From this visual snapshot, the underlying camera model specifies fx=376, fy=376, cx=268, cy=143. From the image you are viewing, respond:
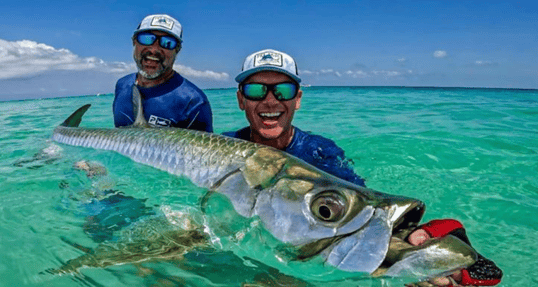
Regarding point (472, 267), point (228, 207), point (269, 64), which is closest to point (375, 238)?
point (472, 267)

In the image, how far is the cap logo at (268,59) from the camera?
3.19m

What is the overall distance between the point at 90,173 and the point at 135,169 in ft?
2.75

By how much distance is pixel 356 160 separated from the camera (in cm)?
623

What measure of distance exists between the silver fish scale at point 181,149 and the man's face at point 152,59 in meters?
0.90

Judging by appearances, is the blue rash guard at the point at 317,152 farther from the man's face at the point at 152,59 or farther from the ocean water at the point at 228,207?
the man's face at the point at 152,59

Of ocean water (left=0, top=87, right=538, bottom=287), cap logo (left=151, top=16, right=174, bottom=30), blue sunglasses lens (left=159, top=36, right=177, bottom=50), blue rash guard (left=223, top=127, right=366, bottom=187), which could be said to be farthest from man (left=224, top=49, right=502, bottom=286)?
cap logo (left=151, top=16, right=174, bottom=30)

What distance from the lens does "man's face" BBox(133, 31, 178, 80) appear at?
4641 millimetres

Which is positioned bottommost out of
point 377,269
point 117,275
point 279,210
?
point 117,275

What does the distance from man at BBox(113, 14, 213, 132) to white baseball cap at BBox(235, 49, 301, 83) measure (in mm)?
1546

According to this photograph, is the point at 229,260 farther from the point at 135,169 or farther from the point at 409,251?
the point at 135,169

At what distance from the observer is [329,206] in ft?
6.35

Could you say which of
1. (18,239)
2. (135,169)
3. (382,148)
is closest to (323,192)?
(135,169)

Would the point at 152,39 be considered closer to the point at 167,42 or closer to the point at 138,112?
the point at 167,42

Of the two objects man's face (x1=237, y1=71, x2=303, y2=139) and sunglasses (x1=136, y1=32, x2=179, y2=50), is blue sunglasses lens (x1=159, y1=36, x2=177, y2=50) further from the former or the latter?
man's face (x1=237, y1=71, x2=303, y2=139)
